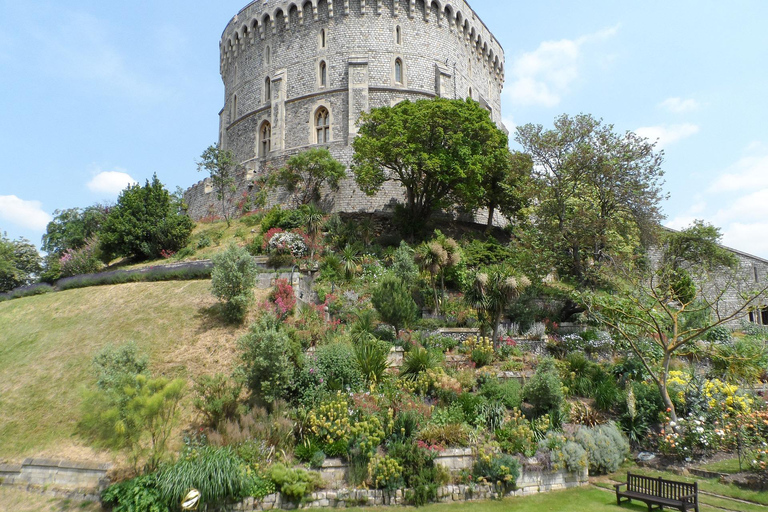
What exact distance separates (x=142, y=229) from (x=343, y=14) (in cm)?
2142

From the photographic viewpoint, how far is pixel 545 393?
12406 millimetres

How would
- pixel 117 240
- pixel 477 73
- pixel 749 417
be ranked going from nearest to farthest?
pixel 749 417
pixel 117 240
pixel 477 73

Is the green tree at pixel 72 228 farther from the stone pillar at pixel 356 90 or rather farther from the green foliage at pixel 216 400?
the green foliage at pixel 216 400

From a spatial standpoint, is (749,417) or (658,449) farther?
(658,449)

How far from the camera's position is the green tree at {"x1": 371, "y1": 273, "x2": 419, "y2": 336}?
53.4ft

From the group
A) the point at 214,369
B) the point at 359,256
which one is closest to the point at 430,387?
the point at 214,369

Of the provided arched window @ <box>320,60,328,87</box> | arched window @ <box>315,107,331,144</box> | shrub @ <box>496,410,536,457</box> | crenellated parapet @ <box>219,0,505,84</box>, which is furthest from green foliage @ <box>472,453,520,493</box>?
crenellated parapet @ <box>219,0,505,84</box>

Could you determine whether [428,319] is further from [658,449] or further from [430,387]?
[658,449]

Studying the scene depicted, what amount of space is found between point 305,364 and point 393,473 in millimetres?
3716

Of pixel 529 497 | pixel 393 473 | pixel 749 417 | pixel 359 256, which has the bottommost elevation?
pixel 529 497

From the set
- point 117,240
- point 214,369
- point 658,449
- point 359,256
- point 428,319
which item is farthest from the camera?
point 117,240

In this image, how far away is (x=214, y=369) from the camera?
1425 cm

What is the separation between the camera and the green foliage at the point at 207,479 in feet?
31.0

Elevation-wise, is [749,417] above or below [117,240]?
below
